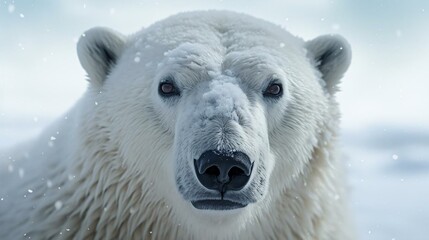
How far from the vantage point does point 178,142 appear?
3957 millimetres

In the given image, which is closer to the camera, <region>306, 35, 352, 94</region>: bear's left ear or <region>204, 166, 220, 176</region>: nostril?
<region>204, 166, 220, 176</region>: nostril

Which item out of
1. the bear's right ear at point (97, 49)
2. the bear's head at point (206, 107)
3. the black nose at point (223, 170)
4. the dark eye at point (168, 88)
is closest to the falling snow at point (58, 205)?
the bear's head at point (206, 107)

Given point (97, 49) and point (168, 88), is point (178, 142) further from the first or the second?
point (97, 49)

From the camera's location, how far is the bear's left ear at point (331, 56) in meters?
4.86

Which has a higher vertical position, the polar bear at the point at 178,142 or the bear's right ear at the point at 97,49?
the bear's right ear at the point at 97,49

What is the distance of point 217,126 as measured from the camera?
12.2 ft

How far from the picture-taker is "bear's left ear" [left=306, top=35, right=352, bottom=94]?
4.86m

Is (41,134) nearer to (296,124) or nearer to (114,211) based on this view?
(114,211)

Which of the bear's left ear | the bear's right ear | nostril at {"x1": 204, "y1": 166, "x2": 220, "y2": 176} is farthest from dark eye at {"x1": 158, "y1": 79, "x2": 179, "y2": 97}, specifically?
the bear's left ear

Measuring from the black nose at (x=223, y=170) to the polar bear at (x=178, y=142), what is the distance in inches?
6.6

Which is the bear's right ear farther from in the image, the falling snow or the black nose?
the black nose

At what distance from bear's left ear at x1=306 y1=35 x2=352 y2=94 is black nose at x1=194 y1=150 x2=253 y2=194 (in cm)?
142

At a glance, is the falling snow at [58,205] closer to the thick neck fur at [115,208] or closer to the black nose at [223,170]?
the thick neck fur at [115,208]

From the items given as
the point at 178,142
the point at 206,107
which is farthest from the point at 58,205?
the point at 206,107
